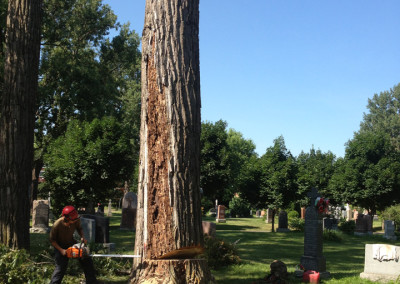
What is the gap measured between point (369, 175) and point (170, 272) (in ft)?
102

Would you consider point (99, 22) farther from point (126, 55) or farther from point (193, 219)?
point (193, 219)

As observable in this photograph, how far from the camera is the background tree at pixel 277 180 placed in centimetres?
2750

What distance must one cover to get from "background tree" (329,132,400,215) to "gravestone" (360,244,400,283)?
23.1 metres

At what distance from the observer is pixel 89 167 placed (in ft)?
74.4

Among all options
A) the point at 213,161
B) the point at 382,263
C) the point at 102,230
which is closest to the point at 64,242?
the point at 102,230

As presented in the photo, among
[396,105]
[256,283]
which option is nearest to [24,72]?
[256,283]

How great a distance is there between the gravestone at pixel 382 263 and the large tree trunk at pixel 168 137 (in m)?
7.18

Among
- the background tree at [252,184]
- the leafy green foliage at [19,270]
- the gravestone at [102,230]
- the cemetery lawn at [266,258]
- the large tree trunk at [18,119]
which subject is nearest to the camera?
the leafy green foliage at [19,270]

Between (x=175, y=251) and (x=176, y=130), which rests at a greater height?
(x=176, y=130)

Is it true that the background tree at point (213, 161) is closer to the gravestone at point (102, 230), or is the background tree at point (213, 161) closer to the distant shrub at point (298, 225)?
the distant shrub at point (298, 225)

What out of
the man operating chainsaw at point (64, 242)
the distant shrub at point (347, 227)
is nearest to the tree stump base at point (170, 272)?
the man operating chainsaw at point (64, 242)

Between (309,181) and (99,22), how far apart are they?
1796 centimetres

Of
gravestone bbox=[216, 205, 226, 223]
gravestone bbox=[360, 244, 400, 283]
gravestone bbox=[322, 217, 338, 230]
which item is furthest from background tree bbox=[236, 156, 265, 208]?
gravestone bbox=[360, 244, 400, 283]

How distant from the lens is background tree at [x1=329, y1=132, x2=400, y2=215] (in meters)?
32.3
